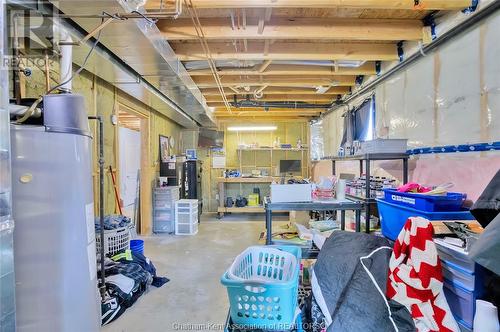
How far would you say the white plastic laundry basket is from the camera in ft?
5.32

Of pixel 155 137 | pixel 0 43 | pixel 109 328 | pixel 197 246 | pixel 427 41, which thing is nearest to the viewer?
pixel 0 43

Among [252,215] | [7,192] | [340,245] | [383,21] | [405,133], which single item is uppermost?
[383,21]

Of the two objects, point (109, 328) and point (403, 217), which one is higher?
point (403, 217)

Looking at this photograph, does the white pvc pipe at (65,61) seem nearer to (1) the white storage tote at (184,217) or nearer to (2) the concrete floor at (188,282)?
(2) the concrete floor at (188,282)

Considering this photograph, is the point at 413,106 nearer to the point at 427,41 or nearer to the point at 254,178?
the point at 427,41

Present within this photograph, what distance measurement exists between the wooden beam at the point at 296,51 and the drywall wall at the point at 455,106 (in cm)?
40

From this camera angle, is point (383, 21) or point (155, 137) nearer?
point (383, 21)

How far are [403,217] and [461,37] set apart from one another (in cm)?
159

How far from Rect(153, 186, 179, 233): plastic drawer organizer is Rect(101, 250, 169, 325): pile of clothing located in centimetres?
198

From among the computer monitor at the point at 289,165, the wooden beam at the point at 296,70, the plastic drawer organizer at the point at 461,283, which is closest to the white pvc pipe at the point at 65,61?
the wooden beam at the point at 296,70

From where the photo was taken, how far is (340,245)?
71.1 inches

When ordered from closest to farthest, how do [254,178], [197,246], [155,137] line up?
[197,246], [155,137], [254,178]

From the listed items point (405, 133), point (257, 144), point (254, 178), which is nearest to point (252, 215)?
point (254, 178)

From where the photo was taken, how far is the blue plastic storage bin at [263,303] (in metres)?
1.19
